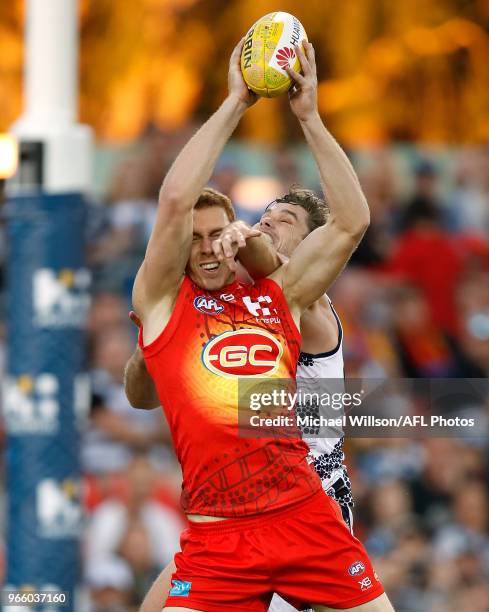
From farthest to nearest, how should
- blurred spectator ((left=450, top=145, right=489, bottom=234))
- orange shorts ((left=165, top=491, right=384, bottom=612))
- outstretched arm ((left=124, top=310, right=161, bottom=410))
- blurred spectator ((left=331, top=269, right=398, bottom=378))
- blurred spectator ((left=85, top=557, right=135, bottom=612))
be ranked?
blurred spectator ((left=450, top=145, right=489, bottom=234)) → blurred spectator ((left=331, top=269, right=398, bottom=378)) → blurred spectator ((left=85, top=557, right=135, bottom=612)) → outstretched arm ((left=124, top=310, right=161, bottom=410)) → orange shorts ((left=165, top=491, right=384, bottom=612))

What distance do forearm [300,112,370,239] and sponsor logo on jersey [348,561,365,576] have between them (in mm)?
1297

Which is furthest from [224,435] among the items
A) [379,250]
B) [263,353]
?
[379,250]

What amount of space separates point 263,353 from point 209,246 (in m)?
0.48

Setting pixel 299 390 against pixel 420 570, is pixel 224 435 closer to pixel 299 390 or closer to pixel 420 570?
pixel 299 390

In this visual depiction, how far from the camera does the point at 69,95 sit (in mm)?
7152

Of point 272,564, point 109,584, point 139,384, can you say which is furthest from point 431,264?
point 272,564

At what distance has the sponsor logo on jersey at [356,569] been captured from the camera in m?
4.96

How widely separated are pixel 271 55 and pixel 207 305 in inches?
39.7

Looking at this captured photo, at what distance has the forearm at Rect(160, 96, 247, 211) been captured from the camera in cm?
488

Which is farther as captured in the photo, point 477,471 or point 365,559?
point 477,471

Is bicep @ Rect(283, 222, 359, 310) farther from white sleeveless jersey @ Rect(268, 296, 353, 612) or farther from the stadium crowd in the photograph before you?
the stadium crowd

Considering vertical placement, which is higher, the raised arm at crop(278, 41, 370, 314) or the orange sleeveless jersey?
the raised arm at crop(278, 41, 370, 314)

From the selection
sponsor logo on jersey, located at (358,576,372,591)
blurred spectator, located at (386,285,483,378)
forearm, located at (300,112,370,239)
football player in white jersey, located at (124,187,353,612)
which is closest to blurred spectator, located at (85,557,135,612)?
blurred spectator, located at (386,285,483,378)

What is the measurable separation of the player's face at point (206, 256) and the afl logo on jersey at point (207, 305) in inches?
2.5
